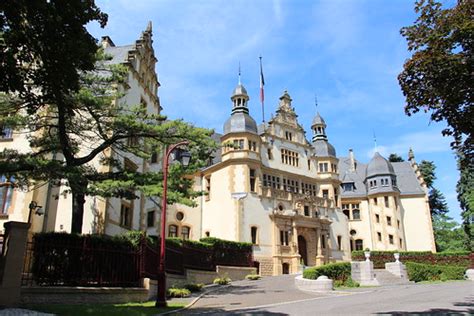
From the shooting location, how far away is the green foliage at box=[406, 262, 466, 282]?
107 ft

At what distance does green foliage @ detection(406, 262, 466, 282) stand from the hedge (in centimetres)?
709

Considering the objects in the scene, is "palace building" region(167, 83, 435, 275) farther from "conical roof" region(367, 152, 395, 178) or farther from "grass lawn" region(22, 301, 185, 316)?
"grass lawn" region(22, 301, 185, 316)

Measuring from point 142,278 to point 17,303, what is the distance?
5.41 metres

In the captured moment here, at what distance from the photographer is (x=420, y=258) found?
41.7 m

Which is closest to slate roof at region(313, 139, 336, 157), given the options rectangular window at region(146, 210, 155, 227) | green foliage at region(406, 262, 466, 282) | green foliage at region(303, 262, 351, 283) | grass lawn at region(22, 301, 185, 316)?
green foliage at region(406, 262, 466, 282)

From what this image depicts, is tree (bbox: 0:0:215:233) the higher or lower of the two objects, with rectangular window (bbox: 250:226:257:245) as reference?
higher

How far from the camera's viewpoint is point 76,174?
1457 cm

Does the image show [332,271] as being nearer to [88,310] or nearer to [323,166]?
[88,310]

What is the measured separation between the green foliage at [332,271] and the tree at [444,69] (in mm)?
13724

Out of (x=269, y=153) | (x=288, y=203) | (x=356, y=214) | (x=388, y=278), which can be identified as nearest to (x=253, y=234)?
(x=288, y=203)

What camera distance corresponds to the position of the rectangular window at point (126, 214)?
24744 millimetres

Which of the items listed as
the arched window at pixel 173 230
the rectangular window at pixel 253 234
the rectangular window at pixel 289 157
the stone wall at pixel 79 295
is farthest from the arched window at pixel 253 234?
the stone wall at pixel 79 295

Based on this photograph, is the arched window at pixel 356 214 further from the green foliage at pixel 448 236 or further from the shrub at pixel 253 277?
the shrub at pixel 253 277

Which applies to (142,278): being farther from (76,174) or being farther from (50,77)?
(50,77)
